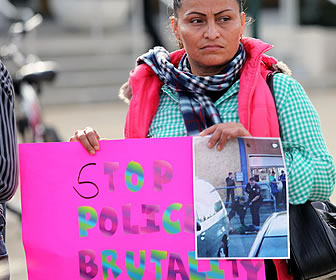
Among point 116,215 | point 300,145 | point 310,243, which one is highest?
point 300,145

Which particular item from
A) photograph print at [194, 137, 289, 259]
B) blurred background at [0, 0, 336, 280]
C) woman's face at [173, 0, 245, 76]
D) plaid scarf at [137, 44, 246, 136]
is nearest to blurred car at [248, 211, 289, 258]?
photograph print at [194, 137, 289, 259]

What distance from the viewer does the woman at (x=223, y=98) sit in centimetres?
229

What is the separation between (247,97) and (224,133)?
190 millimetres

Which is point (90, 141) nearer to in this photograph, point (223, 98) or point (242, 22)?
point (223, 98)

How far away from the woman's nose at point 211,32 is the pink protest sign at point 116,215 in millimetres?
357

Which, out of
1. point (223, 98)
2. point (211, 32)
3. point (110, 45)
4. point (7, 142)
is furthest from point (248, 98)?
point (110, 45)

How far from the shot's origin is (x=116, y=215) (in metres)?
2.32

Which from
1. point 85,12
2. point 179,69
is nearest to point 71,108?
point 85,12

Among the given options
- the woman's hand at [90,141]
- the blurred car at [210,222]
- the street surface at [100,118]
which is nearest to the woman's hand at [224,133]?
the blurred car at [210,222]

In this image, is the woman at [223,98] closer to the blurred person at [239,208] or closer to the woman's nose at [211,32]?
the woman's nose at [211,32]

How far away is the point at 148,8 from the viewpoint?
635 inches

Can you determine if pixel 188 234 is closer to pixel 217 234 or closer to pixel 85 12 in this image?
pixel 217 234

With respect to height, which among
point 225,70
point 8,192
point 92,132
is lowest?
point 8,192

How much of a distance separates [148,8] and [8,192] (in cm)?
1418
